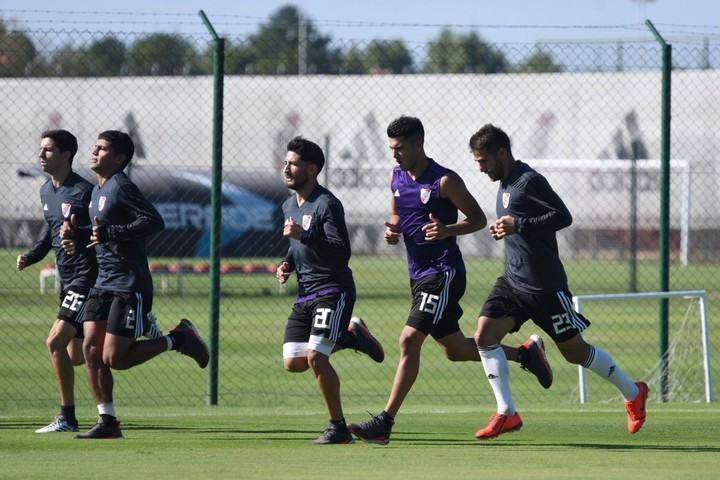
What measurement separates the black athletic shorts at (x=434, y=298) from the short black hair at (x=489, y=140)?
836 mm

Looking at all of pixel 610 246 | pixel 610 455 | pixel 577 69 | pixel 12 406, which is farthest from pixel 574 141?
pixel 610 455

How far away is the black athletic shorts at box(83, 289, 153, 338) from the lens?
9.04 meters

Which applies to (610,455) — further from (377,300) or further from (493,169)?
(377,300)

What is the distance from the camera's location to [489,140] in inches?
349

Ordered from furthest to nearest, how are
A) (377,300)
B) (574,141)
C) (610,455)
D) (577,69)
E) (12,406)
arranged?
(574,141) → (377,300) → (577,69) → (12,406) → (610,455)

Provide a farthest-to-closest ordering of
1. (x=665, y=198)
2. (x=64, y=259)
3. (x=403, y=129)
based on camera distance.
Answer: (x=665, y=198) < (x=64, y=259) < (x=403, y=129)

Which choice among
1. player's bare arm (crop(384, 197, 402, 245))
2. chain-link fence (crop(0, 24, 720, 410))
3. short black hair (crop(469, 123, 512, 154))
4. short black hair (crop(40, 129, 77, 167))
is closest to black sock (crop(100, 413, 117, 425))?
short black hair (crop(40, 129, 77, 167))

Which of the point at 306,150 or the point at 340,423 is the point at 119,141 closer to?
the point at 306,150

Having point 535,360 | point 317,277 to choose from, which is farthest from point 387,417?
point 535,360

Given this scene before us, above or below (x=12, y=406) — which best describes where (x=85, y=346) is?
above

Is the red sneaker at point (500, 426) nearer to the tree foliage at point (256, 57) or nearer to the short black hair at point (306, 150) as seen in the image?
the short black hair at point (306, 150)

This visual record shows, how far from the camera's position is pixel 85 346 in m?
9.11

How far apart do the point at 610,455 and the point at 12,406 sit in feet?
19.0

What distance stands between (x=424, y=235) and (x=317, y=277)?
772 mm
